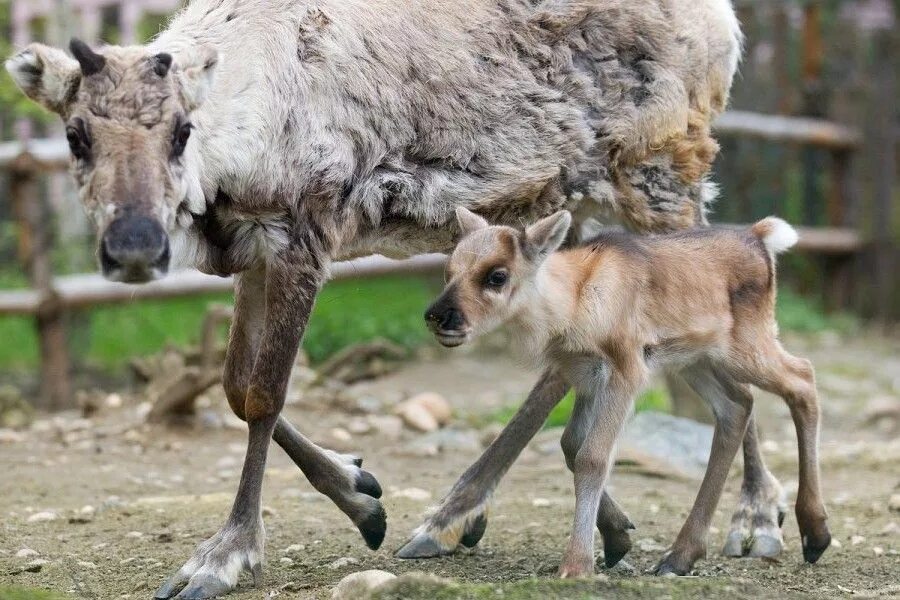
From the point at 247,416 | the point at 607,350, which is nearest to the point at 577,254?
the point at 607,350

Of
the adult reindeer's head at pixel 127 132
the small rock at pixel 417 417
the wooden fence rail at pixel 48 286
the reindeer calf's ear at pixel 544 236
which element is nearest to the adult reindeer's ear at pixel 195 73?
the adult reindeer's head at pixel 127 132

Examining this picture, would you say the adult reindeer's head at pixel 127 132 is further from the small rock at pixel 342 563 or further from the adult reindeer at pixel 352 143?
the small rock at pixel 342 563

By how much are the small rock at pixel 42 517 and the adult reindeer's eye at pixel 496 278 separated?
104 inches

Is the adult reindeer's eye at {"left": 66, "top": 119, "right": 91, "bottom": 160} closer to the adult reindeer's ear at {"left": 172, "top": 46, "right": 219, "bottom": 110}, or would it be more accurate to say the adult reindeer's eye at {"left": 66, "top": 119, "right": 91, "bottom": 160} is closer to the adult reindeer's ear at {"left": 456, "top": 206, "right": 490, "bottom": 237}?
the adult reindeer's ear at {"left": 172, "top": 46, "right": 219, "bottom": 110}

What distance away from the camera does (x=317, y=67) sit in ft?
19.2

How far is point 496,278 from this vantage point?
5035 mm

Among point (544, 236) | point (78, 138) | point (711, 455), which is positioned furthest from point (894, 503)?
point (78, 138)

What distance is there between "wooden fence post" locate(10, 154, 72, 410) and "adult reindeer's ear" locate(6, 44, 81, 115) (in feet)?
17.0

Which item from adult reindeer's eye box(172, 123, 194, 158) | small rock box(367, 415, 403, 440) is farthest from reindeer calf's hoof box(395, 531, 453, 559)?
small rock box(367, 415, 403, 440)

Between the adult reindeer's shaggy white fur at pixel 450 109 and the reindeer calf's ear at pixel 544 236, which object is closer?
the reindeer calf's ear at pixel 544 236

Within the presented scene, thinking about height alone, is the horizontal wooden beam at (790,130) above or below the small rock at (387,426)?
above

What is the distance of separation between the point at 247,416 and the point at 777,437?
467 centimetres

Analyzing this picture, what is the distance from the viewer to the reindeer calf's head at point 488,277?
16.0 ft

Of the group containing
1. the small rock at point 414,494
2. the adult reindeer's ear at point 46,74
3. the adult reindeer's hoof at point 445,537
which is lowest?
the small rock at point 414,494
